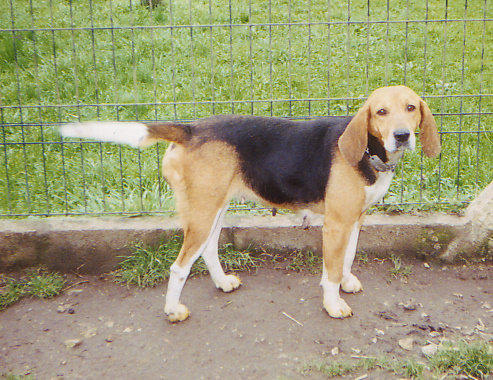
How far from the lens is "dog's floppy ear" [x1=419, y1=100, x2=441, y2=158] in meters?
3.54

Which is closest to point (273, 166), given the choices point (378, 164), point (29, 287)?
point (378, 164)

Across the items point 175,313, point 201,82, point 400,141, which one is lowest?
point 175,313

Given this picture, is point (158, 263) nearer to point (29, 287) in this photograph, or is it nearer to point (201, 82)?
point (29, 287)

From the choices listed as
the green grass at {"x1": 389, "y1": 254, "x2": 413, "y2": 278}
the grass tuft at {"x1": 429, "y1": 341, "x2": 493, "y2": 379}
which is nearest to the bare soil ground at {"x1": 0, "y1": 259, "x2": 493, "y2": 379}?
the green grass at {"x1": 389, "y1": 254, "x2": 413, "y2": 278}

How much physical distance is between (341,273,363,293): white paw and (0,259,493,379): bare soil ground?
44 millimetres

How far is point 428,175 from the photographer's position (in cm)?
549

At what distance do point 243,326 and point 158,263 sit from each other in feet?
3.25

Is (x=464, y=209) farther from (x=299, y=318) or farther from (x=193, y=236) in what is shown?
(x=193, y=236)

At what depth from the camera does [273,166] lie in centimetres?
371

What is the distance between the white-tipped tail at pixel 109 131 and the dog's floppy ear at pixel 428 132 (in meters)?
1.76

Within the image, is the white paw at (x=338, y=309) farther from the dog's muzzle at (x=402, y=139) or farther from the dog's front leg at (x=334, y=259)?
the dog's muzzle at (x=402, y=139)

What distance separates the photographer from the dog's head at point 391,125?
3.33 meters

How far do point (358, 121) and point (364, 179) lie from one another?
0.39m

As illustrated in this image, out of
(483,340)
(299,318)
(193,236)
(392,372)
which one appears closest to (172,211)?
(193,236)
